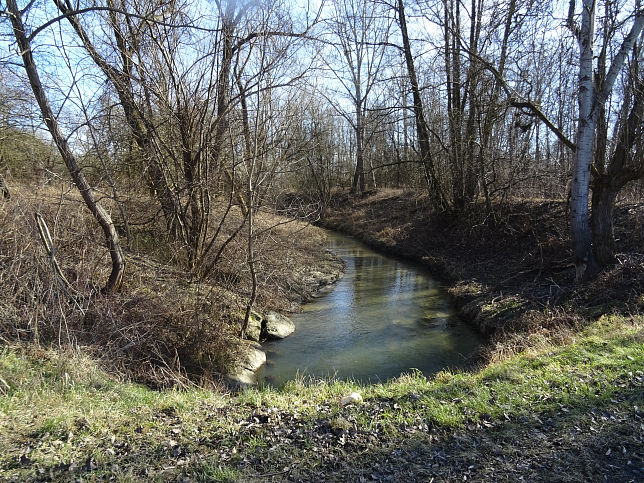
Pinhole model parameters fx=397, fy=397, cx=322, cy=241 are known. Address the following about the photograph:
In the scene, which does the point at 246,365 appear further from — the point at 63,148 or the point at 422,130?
the point at 422,130

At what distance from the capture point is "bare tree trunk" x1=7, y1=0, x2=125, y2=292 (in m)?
6.37

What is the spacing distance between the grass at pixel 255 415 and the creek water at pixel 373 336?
88.6 inches

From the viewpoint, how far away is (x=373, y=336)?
930 centimetres

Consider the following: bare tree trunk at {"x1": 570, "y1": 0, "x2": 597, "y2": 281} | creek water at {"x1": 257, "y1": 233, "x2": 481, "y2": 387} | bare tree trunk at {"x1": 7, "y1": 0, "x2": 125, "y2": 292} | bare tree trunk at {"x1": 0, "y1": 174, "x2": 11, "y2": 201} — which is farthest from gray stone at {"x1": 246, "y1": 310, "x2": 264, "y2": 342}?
bare tree trunk at {"x1": 570, "y1": 0, "x2": 597, "y2": 281}

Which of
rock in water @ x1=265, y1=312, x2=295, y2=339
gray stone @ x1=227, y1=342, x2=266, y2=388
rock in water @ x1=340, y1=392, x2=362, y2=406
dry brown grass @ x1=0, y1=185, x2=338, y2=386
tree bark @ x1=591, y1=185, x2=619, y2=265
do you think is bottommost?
gray stone @ x1=227, y1=342, x2=266, y2=388

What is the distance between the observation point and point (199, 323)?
24.9ft

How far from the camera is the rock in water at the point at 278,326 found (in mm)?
9383

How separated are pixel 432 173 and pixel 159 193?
12.4 meters

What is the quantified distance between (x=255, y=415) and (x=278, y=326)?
544 cm

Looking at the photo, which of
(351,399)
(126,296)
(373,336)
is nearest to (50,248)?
(126,296)

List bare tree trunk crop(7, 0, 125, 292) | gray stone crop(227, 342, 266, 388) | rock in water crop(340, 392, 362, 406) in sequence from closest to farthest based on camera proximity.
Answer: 1. rock in water crop(340, 392, 362, 406)
2. bare tree trunk crop(7, 0, 125, 292)
3. gray stone crop(227, 342, 266, 388)

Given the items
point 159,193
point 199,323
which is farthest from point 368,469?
point 159,193

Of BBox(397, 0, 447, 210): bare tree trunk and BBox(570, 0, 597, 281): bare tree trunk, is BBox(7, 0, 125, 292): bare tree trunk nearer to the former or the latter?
BBox(570, 0, 597, 281): bare tree trunk

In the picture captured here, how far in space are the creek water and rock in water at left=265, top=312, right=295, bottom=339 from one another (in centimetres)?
Answer: 17
